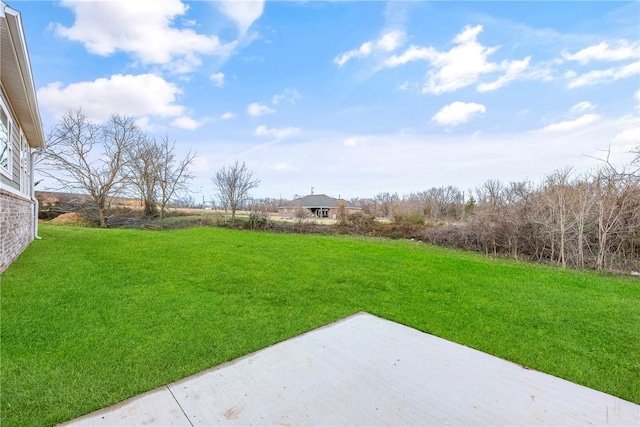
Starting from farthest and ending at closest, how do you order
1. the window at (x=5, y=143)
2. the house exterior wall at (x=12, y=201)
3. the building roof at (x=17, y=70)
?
the window at (x=5, y=143)
the house exterior wall at (x=12, y=201)
the building roof at (x=17, y=70)

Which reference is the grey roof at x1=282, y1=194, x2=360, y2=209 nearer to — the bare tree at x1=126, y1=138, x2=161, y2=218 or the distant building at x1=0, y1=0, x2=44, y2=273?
the bare tree at x1=126, y1=138, x2=161, y2=218

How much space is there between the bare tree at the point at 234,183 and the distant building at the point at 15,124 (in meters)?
10.0

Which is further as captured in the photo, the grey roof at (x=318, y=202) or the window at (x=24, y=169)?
the grey roof at (x=318, y=202)

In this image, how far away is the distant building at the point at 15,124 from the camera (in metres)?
3.46

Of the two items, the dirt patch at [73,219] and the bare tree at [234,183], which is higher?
the bare tree at [234,183]

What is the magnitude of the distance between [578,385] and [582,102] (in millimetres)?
7920

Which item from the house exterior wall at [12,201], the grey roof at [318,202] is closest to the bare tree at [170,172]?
the house exterior wall at [12,201]

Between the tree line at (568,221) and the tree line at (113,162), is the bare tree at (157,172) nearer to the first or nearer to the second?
the tree line at (113,162)

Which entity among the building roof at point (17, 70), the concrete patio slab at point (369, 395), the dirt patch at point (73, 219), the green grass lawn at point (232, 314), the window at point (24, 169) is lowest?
the concrete patio slab at point (369, 395)

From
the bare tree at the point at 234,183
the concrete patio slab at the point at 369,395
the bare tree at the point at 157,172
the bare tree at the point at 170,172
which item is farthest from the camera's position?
the bare tree at the point at 234,183

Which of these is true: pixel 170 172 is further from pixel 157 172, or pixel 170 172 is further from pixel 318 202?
pixel 318 202

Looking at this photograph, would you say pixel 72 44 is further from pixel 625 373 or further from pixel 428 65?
pixel 625 373

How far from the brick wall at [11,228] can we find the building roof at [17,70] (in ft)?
5.53

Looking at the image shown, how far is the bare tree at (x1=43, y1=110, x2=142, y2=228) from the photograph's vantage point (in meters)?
13.7
